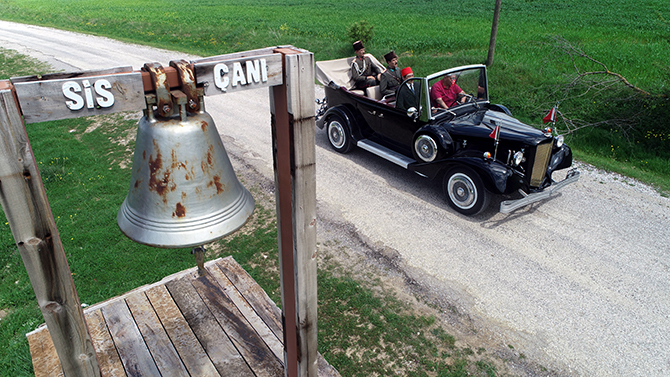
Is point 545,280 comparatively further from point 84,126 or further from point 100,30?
point 100,30

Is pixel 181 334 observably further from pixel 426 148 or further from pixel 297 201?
pixel 426 148

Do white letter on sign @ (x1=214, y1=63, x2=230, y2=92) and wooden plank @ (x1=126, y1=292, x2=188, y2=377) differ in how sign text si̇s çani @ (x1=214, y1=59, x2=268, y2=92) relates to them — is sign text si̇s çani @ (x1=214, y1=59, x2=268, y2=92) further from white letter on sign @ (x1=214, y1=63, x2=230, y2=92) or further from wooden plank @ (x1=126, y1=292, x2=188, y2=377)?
wooden plank @ (x1=126, y1=292, x2=188, y2=377)

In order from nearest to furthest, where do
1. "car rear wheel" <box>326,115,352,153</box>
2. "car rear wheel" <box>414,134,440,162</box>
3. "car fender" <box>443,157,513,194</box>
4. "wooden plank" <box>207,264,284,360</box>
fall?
"wooden plank" <box>207,264,284,360</box> < "car fender" <box>443,157,513,194</box> < "car rear wheel" <box>414,134,440,162</box> < "car rear wheel" <box>326,115,352,153</box>

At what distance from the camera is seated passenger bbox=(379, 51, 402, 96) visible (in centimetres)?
814

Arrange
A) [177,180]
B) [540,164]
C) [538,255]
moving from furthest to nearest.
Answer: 1. [540,164]
2. [538,255]
3. [177,180]

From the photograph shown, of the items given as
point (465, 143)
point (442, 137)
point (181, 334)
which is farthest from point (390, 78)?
point (181, 334)

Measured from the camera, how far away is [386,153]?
7.58 metres

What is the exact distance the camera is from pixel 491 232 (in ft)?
20.2

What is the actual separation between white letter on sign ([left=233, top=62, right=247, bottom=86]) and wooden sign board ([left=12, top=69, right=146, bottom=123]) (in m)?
0.41

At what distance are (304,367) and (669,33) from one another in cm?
2032

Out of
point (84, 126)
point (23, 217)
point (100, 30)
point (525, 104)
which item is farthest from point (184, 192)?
point (100, 30)

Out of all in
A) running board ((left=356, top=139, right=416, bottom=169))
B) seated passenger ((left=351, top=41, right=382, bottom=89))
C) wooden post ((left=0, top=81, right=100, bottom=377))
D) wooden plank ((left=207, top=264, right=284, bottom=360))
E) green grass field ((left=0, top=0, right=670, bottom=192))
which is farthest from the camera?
green grass field ((left=0, top=0, right=670, bottom=192))

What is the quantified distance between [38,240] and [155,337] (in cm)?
216

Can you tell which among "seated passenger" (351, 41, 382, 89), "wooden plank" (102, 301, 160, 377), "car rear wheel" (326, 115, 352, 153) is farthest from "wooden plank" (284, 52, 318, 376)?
"seated passenger" (351, 41, 382, 89)
